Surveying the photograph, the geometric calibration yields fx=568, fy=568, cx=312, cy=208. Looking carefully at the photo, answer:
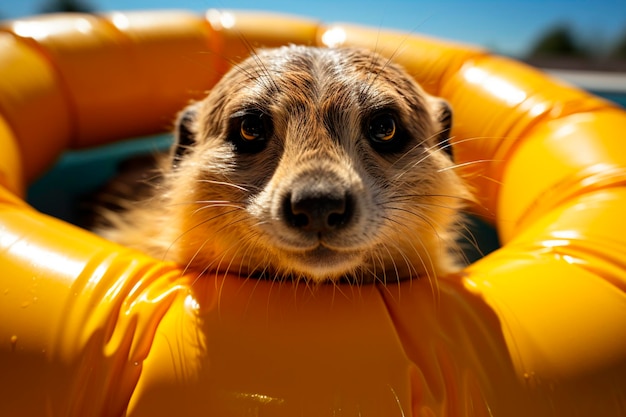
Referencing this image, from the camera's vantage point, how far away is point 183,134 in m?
2.58

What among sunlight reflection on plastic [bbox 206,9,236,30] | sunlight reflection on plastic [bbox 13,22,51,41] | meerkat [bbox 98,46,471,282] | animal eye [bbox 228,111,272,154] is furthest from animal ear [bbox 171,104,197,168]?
sunlight reflection on plastic [bbox 206,9,236,30]

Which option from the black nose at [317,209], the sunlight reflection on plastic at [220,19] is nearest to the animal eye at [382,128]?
the black nose at [317,209]

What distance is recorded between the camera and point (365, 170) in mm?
1893

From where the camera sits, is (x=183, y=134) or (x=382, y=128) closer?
(x=382, y=128)

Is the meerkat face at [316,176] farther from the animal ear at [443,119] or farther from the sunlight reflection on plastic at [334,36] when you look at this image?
the sunlight reflection on plastic at [334,36]

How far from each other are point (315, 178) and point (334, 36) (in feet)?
8.67

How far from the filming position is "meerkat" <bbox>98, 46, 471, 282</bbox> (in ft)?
5.45

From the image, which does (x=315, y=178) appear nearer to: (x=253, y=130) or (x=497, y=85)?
(x=253, y=130)

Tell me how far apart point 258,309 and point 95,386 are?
51cm

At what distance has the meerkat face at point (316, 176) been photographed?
1658mm

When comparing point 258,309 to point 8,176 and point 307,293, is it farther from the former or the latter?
point 8,176

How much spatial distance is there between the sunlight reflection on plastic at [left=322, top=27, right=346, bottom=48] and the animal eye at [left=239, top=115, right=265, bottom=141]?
6.64ft

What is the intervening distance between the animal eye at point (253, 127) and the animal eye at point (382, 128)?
15.2 inches

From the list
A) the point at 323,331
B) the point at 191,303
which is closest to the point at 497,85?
the point at 323,331
